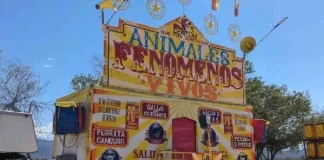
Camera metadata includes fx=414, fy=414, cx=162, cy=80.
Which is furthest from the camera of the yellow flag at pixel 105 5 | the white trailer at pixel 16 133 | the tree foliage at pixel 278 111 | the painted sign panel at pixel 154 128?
the tree foliage at pixel 278 111

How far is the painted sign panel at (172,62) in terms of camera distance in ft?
51.5

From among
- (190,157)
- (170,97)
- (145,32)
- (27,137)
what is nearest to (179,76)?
(170,97)

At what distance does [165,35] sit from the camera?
17.4m

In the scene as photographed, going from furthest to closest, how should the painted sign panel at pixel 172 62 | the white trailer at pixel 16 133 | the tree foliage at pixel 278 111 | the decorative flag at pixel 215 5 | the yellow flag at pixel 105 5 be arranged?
the tree foliage at pixel 278 111 → the decorative flag at pixel 215 5 → the painted sign panel at pixel 172 62 → the yellow flag at pixel 105 5 → the white trailer at pixel 16 133

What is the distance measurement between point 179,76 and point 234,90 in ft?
11.2

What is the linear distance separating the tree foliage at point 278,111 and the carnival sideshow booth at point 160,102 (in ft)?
58.1

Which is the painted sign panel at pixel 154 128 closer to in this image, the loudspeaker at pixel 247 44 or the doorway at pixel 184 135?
the doorway at pixel 184 135

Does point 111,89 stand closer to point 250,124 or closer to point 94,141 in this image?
point 94,141

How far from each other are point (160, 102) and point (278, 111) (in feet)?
79.7

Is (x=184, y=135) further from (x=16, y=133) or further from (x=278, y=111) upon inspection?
(x=278, y=111)

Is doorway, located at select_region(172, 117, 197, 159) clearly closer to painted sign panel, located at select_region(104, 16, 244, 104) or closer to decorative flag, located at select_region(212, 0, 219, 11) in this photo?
painted sign panel, located at select_region(104, 16, 244, 104)

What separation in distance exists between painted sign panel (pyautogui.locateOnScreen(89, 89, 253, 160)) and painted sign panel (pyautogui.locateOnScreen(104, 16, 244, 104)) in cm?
52

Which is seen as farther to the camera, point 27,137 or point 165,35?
point 165,35

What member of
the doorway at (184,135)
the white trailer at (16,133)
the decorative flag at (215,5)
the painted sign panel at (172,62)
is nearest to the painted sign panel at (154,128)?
the doorway at (184,135)
